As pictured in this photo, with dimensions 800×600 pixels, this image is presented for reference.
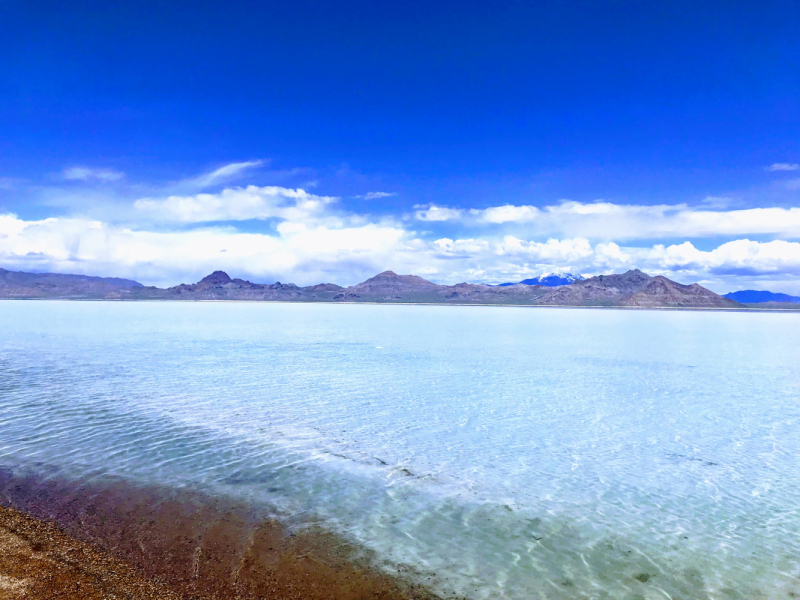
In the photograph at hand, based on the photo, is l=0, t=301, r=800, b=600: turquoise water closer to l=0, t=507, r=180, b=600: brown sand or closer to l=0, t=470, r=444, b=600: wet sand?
l=0, t=470, r=444, b=600: wet sand

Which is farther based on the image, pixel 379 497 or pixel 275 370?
pixel 275 370

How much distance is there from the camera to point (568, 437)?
20.7 m

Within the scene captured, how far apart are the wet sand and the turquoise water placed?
1.00 metres

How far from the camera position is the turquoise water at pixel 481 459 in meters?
10.8

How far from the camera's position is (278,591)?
899cm

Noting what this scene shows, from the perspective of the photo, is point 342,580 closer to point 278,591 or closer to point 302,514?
point 278,591

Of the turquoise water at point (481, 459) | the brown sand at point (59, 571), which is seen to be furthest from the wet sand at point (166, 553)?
the turquoise water at point (481, 459)

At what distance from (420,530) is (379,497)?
231cm

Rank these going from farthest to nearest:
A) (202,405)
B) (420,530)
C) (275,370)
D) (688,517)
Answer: (275,370) < (202,405) < (688,517) < (420,530)

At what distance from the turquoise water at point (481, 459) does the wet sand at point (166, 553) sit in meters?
1.00

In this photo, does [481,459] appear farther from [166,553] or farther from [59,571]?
[59,571]

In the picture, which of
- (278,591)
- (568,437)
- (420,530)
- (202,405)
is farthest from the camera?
(202,405)

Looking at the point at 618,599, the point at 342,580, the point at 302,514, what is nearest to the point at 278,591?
the point at 342,580

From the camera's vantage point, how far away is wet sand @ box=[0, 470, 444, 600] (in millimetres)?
8812
